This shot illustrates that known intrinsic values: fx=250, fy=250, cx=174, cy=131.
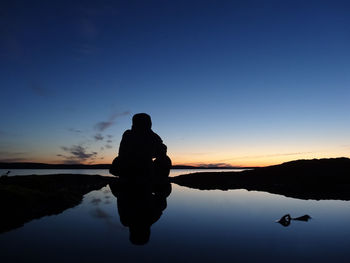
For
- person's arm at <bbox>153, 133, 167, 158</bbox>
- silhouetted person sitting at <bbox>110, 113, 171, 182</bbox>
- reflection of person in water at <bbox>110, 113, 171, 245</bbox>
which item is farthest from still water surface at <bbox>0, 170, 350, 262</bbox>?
person's arm at <bbox>153, 133, 167, 158</bbox>

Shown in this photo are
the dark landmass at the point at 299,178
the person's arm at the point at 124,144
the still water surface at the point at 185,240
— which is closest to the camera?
the still water surface at the point at 185,240

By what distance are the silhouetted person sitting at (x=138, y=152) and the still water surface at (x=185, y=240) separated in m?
39.6

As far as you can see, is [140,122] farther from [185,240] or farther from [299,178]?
[185,240]

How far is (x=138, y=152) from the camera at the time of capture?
60.1 metres

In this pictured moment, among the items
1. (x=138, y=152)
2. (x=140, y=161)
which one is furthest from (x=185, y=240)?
(x=138, y=152)

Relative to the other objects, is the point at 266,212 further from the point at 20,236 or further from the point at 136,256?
the point at 20,236

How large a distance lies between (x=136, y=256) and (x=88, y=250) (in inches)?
95.2

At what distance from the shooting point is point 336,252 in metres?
11.0

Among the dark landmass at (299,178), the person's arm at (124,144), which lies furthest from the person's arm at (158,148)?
the dark landmass at (299,178)

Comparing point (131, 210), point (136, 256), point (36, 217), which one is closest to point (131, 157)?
point (131, 210)

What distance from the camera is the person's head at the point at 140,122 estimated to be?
65562mm

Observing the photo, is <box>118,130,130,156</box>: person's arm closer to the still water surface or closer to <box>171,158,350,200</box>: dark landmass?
<box>171,158,350,200</box>: dark landmass

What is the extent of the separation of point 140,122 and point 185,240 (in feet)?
178

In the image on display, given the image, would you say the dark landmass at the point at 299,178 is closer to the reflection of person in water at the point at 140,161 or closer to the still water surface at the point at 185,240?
the reflection of person in water at the point at 140,161
